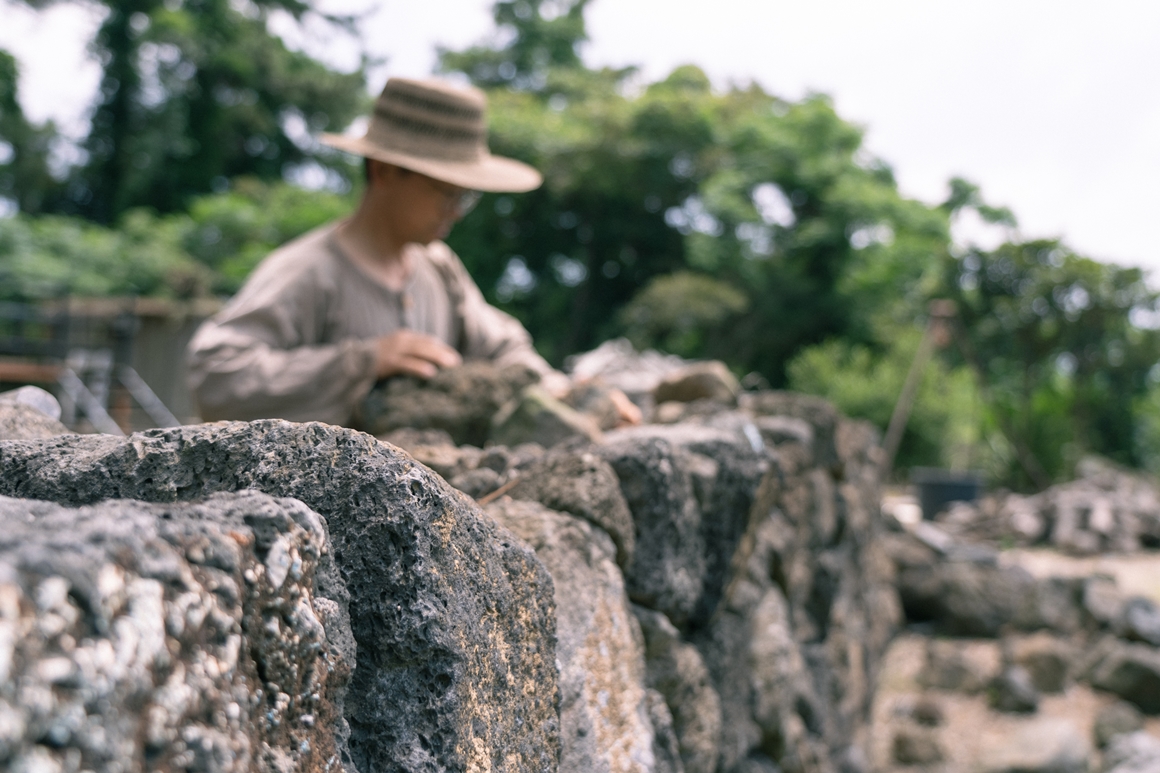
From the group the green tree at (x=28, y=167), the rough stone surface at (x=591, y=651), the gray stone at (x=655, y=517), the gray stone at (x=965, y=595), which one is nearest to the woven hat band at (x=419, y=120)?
the gray stone at (x=655, y=517)

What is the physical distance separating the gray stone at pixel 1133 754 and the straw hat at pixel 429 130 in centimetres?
367

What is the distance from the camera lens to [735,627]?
214cm

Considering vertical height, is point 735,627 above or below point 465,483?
below

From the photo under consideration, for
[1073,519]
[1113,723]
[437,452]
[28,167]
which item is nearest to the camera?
[437,452]

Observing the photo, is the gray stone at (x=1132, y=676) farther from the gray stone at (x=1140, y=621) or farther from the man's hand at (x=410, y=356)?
the man's hand at (x=410, y=356)

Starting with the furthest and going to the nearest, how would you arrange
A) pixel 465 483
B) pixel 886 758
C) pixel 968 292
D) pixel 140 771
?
pixel 968 292, pixel 886 758, pixel 465 483, pixel 140 771

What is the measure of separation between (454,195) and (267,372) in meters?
0.66

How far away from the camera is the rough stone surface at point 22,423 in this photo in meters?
1.10

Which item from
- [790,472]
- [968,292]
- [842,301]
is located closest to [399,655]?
[790,472]

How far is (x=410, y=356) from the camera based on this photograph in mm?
2092

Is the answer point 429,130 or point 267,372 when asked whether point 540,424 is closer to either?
point 267,372

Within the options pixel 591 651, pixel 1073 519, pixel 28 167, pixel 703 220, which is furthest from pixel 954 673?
pixel 28 167

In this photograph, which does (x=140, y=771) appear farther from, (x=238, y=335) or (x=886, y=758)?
(x=886, y=758)

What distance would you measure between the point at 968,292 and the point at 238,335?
476 inches
